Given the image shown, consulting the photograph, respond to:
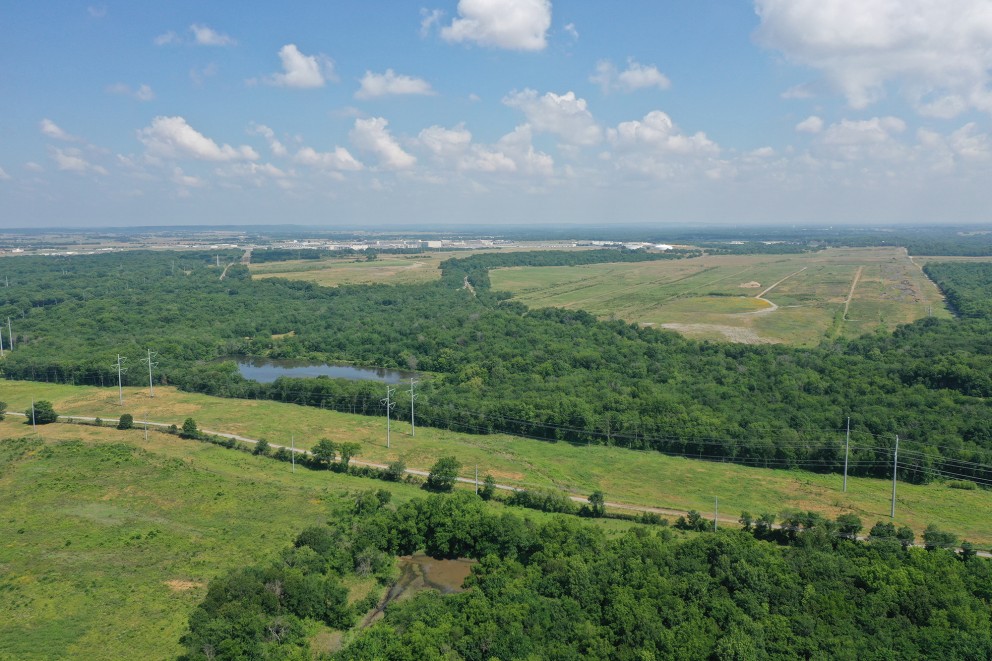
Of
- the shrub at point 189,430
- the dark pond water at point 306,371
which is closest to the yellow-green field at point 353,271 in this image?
the dark pond water at point 306,371

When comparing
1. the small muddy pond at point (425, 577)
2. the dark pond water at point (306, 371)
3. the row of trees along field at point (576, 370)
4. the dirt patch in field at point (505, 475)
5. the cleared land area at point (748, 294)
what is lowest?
the small muddy pond at point (425, 577)

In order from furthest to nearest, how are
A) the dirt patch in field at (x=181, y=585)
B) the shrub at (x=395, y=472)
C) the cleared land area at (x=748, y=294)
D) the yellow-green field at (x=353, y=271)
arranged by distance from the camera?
the yellow-green field at (x=353, y=271), the cleared land area at (x=748, y=294), the shrub at (x=395, y=472), the dirt patch in field at (x=181, y=585)

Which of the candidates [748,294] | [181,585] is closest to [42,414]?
[181,585]

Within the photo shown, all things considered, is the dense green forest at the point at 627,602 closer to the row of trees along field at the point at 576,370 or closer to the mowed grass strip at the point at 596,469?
the mowed grass strip at the point at 596,469

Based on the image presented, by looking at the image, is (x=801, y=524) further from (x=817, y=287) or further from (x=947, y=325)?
(x=817, y=287)

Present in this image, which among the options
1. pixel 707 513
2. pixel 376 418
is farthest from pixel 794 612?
pixel 376 418

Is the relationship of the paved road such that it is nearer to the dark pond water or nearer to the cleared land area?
the dark pond water

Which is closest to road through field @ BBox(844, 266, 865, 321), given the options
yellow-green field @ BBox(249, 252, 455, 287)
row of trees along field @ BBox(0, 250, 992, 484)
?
row of trees along field @ BBox(0, 250, 992, 484)

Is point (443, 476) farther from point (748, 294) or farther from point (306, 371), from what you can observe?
point (748, 294)

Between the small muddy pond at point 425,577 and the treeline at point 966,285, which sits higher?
the treeline at point 966,285
